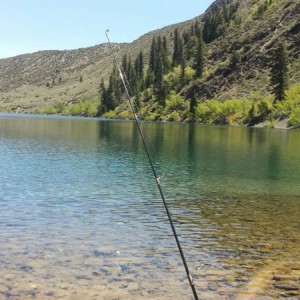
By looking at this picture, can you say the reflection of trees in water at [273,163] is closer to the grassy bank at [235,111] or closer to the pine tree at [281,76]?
the grassy bank at [235,111]

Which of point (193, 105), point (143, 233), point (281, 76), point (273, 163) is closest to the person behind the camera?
point (143, 233)

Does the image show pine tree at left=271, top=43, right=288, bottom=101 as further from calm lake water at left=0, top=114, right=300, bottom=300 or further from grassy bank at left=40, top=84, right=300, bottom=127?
calm lake water at left=0, top=114, right=300, bottom=300

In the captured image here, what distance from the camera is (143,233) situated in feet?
56.3

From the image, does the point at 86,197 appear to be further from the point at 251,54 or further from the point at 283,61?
the point at 251,54

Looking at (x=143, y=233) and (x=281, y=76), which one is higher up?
(x=281, y=76)

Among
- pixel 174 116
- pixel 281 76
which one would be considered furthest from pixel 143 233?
pixel 174 116

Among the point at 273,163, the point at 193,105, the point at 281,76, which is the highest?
the point at 281,76

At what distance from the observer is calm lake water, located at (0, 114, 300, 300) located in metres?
11.9

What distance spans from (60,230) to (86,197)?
7.05 m

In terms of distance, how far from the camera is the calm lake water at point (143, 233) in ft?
38.9

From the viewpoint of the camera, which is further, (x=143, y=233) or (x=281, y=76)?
(x=281, y=76)

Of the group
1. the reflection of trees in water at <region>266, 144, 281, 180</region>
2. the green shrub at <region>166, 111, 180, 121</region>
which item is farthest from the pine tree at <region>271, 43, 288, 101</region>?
the reflection of trees in water at <region>266, 144, 281, 180</region>

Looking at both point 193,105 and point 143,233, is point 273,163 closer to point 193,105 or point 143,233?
point 143,233

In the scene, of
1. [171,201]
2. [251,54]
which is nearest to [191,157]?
[171,201]
